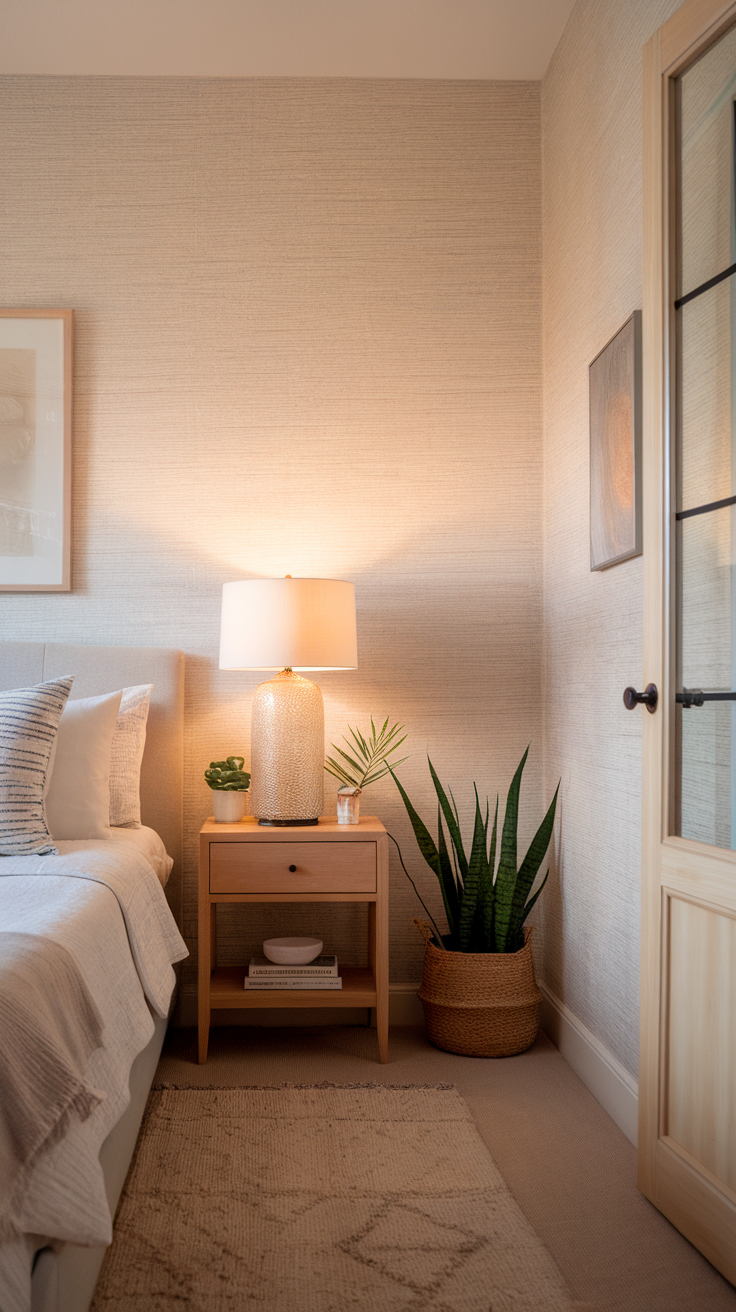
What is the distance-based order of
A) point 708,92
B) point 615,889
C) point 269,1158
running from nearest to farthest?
point 708,92 < point 269,1158 < point 615,889

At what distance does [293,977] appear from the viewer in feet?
8.15

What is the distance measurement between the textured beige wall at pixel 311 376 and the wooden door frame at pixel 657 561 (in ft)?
3.48

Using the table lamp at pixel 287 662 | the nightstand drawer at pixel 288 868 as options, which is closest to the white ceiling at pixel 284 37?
the table lamp at pixel 287 662

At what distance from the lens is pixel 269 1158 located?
74.1 inches

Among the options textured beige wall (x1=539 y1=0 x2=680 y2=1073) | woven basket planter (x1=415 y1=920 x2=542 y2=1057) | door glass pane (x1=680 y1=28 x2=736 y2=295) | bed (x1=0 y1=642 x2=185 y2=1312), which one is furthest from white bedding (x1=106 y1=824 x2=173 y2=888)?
door glass pane (x1=680 y1=28 x2=736 y2=295)

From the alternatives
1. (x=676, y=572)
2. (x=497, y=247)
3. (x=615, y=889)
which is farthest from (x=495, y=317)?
(x=615, y=889)

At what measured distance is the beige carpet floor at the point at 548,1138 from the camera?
1493 mm

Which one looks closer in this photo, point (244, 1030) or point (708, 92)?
point (708, 92)

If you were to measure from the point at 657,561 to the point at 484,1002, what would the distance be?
1.35 m

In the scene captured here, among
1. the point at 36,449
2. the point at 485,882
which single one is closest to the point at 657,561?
the point at 485,882

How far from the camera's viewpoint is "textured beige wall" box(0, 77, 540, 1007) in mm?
2811

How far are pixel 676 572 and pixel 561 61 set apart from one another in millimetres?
1814

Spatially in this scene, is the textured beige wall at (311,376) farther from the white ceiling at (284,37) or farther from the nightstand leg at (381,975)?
the nightstand leg at (381,975)

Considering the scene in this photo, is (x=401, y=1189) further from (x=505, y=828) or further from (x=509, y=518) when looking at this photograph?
(x=509, y=518)
